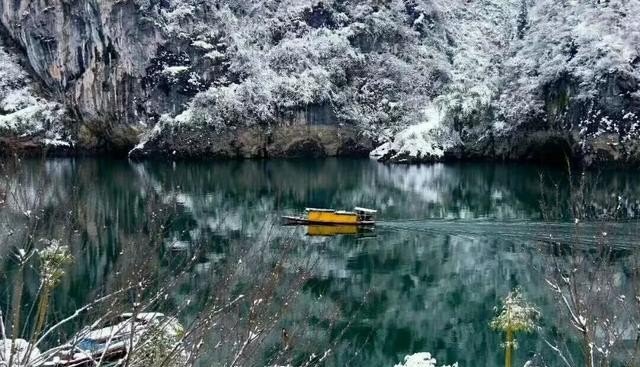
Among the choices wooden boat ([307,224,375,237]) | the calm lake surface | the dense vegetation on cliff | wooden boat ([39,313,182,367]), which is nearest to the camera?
wooden boat ([39,313,182,367])

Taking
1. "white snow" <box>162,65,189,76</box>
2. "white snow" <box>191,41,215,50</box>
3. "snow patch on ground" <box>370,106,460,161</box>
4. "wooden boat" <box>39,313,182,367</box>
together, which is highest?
"white snow" <box>191,41,215,50</box>

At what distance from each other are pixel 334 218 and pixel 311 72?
4237cm

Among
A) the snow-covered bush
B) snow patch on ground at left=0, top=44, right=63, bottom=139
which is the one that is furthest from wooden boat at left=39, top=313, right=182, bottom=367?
snow patch on ground at left=0, top=44, right=63, bottom=139

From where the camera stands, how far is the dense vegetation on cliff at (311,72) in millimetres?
63000

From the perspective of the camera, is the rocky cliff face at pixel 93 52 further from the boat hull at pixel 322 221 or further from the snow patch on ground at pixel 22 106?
the boat hull at pixel 322 221

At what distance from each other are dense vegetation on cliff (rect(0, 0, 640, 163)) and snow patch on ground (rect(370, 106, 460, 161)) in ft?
0.52

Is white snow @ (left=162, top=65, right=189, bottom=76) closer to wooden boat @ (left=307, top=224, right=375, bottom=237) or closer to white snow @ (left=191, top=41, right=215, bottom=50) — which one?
white snow @ (left=191, top=41, right=215, bottom=50)

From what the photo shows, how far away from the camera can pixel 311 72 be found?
2901 inches

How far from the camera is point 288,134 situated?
72500mm

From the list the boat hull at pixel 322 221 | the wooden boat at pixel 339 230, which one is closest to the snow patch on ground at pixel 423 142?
the boat hull at pixel 322 221

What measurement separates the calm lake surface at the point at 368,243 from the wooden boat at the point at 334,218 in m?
1.15

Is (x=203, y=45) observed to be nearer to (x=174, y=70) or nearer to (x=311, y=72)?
(x=174, y=70)

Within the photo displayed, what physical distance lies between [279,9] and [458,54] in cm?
2252

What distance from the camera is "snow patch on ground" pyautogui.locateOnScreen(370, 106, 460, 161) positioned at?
69.1 metres
